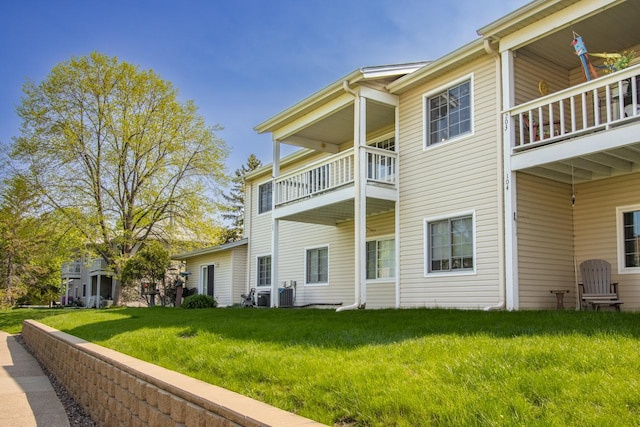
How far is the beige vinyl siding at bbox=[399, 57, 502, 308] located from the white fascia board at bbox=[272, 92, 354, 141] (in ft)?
4.45

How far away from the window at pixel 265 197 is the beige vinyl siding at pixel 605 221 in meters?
12.1

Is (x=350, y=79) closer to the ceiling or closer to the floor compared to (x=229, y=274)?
closer to the ceiling

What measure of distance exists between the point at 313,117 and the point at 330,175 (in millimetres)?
1678

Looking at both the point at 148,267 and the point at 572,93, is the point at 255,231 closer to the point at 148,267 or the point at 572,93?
the point at 148,267

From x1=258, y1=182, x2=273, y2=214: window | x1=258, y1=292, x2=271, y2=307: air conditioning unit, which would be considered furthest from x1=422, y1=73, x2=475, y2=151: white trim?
x1=258, y1=182, x2=273, y2=214: window

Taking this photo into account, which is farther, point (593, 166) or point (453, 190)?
point (453, 190)

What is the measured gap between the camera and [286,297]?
17.9m

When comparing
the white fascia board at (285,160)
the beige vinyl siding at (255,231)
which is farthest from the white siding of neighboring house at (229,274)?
the white fascia board at (285,160)

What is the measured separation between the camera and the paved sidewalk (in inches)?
309

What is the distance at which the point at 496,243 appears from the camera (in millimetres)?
10805

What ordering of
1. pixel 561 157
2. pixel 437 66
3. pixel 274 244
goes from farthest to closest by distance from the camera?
pixel 274 244 → pixel 437 66 → pixel 561 157

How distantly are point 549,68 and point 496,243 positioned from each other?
368 centimetres

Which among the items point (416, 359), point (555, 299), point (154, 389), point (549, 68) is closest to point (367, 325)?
point (416, 359)

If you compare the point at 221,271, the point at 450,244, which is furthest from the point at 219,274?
the point at 450,244
